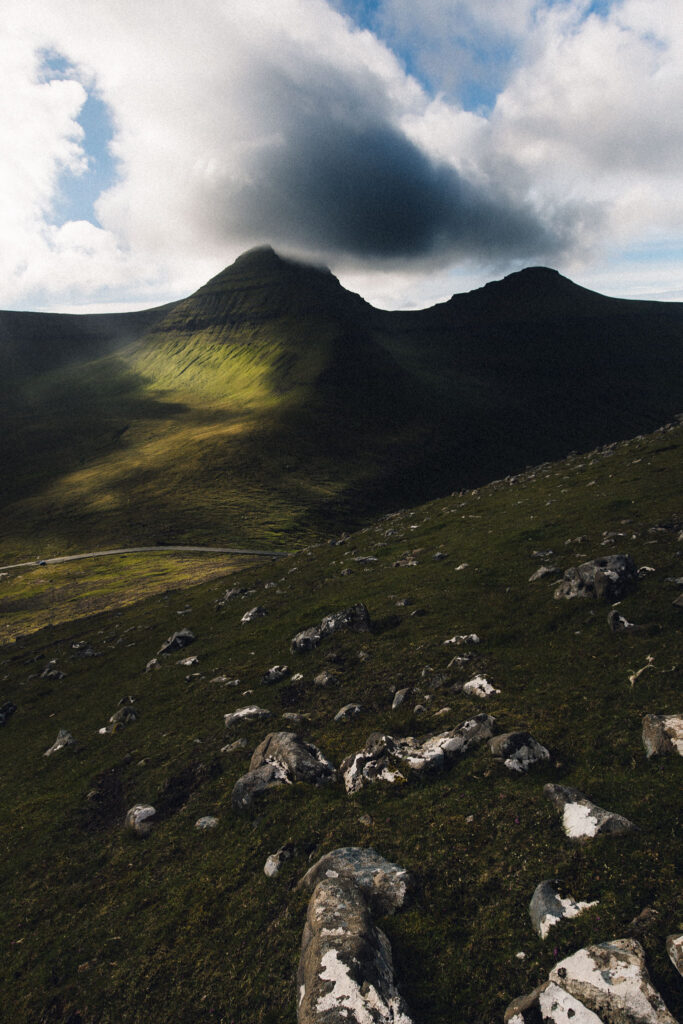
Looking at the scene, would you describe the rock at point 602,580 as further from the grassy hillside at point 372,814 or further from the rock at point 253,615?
the rock at point 253,615

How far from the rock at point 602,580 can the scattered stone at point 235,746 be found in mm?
14789

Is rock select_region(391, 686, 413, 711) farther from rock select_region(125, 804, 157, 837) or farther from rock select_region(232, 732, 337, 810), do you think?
rock select_region(125, 804, 157, 837)

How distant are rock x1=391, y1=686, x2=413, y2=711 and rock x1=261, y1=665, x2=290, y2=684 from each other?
22.2 ft

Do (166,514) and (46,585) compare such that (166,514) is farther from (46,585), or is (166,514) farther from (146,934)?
(146,934)

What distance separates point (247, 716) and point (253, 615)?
15122 mm

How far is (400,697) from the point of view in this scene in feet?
54.8

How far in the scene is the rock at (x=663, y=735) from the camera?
34.4ft

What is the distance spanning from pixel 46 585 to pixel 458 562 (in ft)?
285

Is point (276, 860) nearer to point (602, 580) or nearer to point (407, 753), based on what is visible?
point (407, 753)

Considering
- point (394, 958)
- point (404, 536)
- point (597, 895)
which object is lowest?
point (404, 536)

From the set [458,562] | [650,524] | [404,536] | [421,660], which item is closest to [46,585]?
[404,536]

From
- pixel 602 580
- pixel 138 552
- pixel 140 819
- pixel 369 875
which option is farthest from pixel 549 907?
pixel 138 552

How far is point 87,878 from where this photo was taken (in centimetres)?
1320

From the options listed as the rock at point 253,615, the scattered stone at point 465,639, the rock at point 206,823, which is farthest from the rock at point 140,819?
the rock at point 253,615
